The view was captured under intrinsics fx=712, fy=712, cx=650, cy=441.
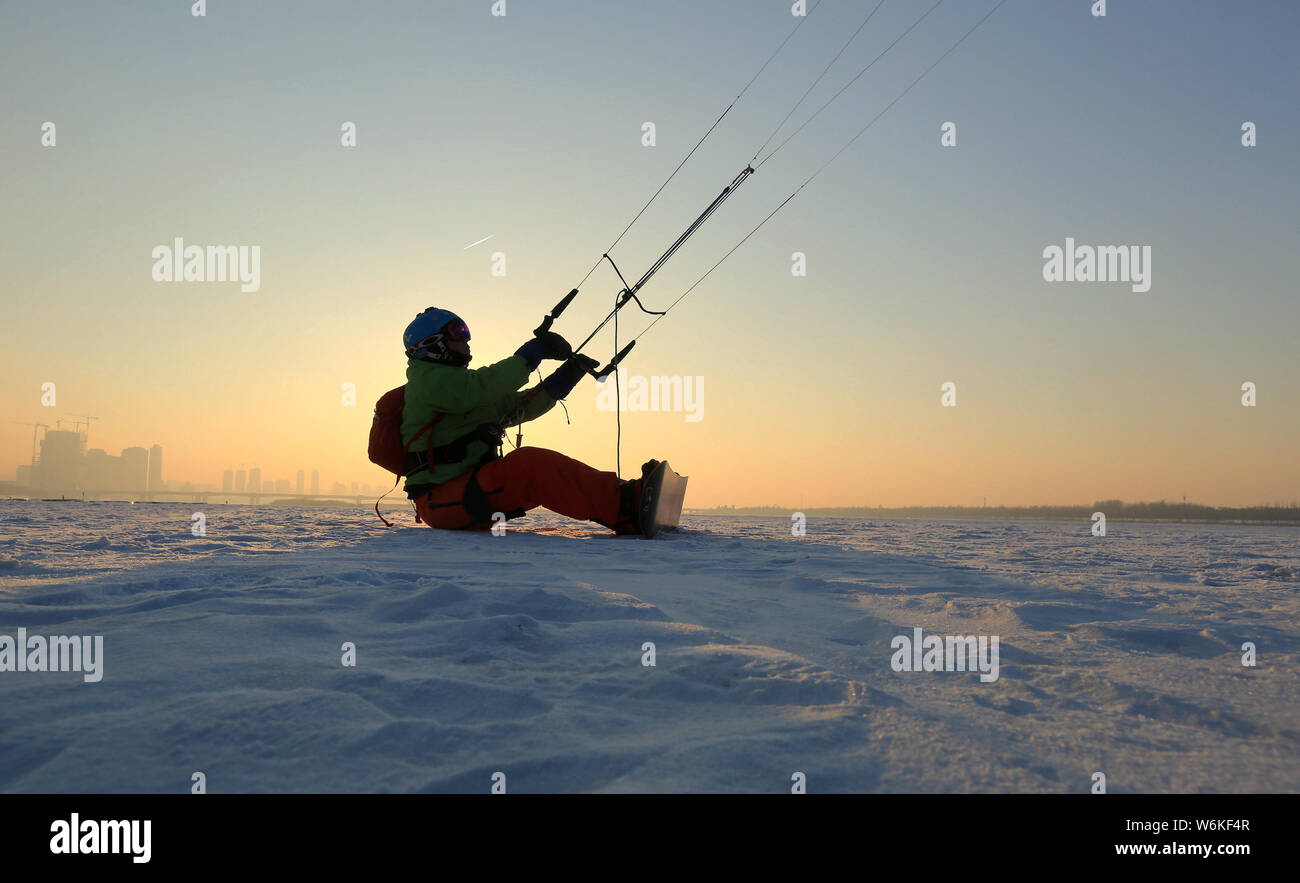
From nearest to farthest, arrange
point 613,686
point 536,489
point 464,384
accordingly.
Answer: point 613,686 → point 464,384 → point 536,489

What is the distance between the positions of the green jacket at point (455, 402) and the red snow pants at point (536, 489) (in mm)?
211

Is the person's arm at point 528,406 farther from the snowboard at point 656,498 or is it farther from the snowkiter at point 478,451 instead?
the snowboard at point 656,498

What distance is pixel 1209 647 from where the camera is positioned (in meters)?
2.54

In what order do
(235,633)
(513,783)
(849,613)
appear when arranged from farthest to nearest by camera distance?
(849,613)
(235,633)
(513,783)

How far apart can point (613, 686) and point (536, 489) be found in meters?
4.61

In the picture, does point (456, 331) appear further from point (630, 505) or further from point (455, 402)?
point (630, 505)

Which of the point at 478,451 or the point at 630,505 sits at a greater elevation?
the point at 478,451

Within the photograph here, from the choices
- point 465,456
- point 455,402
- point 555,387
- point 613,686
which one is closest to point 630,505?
point 555,387

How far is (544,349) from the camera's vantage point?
681 centimetres

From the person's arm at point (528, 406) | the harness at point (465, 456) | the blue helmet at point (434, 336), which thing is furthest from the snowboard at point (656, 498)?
the blue helmet at point (434, 336)
